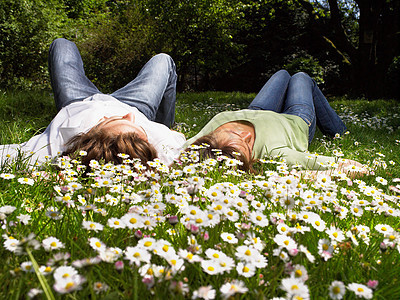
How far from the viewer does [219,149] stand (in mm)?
2887

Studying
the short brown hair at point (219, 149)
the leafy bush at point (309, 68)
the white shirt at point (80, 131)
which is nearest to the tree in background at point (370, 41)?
the leafy bush at point (309, 68)

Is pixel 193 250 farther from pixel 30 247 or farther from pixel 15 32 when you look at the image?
pixel 15 32

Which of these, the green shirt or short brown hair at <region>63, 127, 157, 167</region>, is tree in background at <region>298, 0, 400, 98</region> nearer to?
the green shirt

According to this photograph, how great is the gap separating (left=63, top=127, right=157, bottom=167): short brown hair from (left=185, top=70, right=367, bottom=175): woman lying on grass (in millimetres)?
503

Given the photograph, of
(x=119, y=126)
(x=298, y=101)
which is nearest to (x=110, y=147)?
(x=119, y=126)

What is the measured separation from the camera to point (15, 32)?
1003 cm

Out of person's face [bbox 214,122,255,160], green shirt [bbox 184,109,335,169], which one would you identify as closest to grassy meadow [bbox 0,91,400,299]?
person's face [bbox 214,122,255,160]

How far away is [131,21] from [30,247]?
60.9 feet

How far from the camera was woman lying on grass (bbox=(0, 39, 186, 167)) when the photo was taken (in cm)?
255

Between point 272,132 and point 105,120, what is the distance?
1809mm

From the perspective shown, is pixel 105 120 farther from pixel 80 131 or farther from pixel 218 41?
pixel 218 41

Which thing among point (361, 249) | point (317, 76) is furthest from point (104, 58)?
point (361, 249)

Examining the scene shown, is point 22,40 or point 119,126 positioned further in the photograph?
point 22,40

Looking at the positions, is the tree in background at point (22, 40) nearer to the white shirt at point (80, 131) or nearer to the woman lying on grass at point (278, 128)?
the white shirt at point (80, 131)
